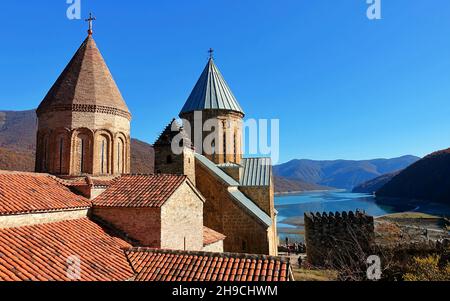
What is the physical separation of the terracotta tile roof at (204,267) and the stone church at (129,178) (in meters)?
1.31

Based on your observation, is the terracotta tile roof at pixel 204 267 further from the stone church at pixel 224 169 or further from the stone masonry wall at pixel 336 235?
the stone masonry wall at pixel 336 235

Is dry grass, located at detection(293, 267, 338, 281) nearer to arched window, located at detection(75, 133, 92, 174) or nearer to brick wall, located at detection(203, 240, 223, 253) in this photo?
brick wall, located at detection(203, 240, 223, 253)

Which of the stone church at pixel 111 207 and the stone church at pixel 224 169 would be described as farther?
the stone church at pixel 224 169

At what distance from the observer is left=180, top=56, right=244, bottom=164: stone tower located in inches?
687

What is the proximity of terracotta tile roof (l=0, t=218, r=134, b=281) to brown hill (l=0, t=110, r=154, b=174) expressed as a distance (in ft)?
47.3

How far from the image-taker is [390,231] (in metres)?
17.5

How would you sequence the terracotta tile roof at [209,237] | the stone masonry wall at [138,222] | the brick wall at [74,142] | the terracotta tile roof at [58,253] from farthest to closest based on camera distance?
the brick wall at [74,142]
the terracotta tile roof at [209,237]
the stone masonry wall at [138,222]
the terracotta tile roof at [58,253]

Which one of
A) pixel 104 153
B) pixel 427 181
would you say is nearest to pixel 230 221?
pixel 104 153

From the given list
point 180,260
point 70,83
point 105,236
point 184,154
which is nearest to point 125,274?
point 180,260

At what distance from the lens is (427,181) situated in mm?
67500

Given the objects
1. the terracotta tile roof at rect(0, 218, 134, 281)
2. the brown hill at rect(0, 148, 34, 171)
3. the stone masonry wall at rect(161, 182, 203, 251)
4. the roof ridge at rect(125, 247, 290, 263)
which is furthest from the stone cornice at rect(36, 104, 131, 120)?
the brown hill at rect(0, 148, 34, 171)

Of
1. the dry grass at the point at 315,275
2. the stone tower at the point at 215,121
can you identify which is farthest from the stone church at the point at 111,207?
the dry grass at the point at 315,275

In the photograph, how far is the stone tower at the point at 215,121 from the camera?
57.2ft
